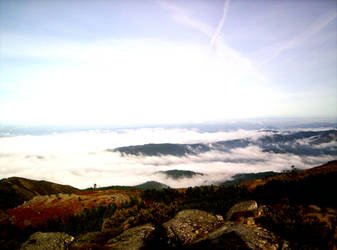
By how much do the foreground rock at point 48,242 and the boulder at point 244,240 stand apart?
14.4m

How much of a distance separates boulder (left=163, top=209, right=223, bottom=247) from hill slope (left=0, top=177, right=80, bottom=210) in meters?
140

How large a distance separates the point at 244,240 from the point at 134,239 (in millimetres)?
8921

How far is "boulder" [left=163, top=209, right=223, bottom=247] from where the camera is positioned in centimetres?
1488

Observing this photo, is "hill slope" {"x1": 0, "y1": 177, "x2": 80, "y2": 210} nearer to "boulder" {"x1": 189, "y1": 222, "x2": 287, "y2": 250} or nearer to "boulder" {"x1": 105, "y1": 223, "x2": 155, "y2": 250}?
"boulder" {"x1": 105, "y1": 223, "x2": 155, "y2": 250}

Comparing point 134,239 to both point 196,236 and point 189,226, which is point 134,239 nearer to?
point 189,226

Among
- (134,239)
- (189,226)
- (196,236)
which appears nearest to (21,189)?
(134,239)

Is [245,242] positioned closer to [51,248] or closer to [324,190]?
[324,190]

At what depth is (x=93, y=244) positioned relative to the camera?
16.4 meters

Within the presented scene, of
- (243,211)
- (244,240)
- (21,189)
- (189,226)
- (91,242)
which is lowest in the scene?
(21,189)

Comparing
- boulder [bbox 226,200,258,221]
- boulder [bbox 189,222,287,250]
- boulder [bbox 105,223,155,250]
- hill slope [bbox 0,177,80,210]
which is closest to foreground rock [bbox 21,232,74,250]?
boulder [bbox 105,223,155,250]

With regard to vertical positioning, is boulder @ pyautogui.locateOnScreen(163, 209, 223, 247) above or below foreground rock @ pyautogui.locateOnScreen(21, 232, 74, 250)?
above

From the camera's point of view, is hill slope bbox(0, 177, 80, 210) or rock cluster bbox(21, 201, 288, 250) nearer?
rock cluster bbox(21, 201, 288, 250)

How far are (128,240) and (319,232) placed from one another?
1441cm

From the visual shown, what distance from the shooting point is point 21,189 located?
145250 mm
